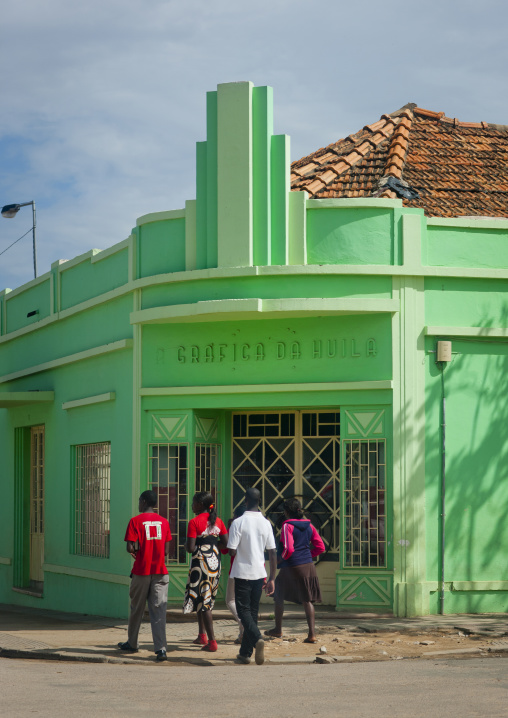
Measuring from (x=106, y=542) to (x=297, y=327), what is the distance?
441cm

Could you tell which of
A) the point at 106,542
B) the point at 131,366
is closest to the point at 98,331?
the point at 131,366

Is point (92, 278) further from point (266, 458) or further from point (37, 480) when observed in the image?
point (37, 480)

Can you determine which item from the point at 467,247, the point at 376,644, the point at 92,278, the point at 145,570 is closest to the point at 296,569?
the point at 376,644

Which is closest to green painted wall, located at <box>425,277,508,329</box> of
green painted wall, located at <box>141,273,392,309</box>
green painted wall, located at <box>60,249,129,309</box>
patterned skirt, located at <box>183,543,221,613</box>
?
green painted wall, located at <box>141,273,392,309</box>

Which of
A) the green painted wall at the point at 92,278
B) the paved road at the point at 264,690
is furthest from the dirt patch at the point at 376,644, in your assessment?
the green painted wall at the point at 92,278

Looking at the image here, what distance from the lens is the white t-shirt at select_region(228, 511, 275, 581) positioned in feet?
32.3

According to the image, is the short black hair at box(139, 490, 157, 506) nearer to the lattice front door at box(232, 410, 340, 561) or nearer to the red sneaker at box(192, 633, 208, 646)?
the red sneaker at box(192, 633, 208, 646)

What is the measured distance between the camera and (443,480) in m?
12.6

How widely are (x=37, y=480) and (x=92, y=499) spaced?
3005 millimetres

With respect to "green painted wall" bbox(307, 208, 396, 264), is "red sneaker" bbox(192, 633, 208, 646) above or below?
below

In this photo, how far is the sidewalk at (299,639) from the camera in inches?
399

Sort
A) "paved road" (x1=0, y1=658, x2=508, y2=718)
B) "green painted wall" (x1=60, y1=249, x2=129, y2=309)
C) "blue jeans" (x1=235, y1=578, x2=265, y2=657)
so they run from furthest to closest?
"green painted wall" (x1=60, y1=249, x2=129, y2=309), "blue jeans" (x1=235, y1=578, x2=265, y2=657), "paved road" (x1=0, y1=658, x2=508, y2=718)

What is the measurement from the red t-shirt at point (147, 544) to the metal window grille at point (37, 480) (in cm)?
775

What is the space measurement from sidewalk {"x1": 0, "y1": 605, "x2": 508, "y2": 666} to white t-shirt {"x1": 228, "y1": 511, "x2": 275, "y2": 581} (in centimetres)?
87
